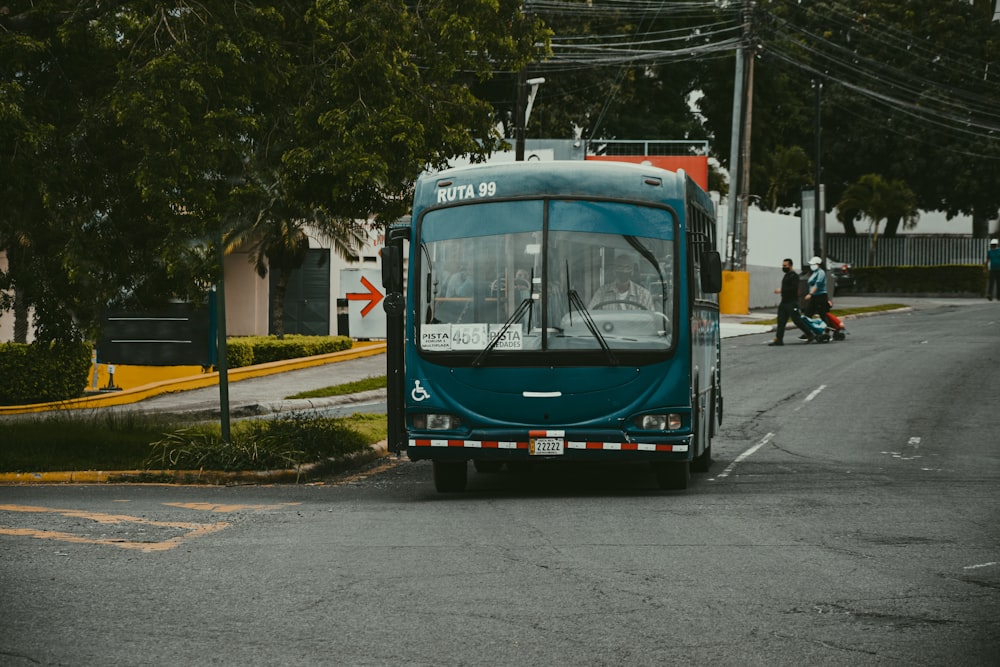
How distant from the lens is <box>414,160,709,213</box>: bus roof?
42.1 ft

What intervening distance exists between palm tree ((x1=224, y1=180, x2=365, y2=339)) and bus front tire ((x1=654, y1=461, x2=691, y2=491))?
20.2m

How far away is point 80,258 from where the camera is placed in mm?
15227

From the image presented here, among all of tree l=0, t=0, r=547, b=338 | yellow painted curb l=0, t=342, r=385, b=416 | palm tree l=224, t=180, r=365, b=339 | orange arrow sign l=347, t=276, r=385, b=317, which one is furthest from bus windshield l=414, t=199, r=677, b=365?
palm tree l=224, t=180, r=365, b=339

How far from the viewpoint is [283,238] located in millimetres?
35594

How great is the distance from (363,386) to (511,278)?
1348cm

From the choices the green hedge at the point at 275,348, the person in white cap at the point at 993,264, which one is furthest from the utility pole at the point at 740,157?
the green hedge at the point at 275,348

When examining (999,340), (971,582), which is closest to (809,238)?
(999,340)

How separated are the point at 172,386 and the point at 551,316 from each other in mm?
15120

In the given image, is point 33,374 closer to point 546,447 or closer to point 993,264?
point 546,447

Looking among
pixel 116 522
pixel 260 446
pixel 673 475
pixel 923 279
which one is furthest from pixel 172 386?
pixel 923 279

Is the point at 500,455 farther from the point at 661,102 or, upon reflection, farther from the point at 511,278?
the point at 661,102

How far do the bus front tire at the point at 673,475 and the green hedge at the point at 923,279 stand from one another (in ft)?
153

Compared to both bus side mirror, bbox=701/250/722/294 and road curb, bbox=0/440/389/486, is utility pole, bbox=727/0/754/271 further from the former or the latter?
bus side mirror, bbox=701/250/722/294

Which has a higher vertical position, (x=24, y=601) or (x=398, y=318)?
(x=398, y=318)
